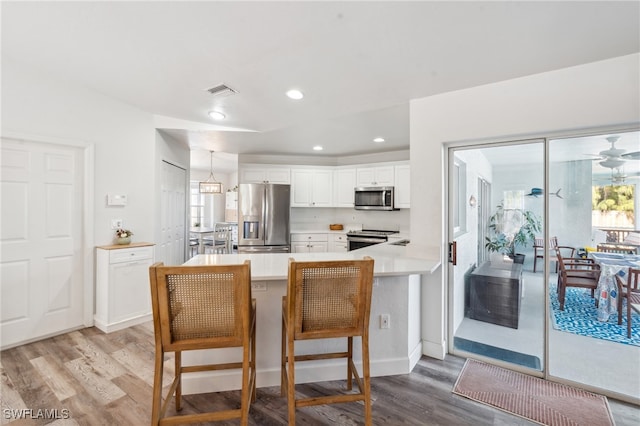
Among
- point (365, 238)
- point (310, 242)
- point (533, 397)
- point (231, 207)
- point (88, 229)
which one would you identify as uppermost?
point (231, 207)

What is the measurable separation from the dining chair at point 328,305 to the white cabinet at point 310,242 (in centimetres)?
398

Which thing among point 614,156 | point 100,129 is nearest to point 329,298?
point 614,156

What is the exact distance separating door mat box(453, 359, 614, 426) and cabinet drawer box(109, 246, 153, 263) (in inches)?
135

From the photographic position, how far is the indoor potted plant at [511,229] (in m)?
2.41

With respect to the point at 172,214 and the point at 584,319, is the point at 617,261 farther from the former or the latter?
the point at 172,214

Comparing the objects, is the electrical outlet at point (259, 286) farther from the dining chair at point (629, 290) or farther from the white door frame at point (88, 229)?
the dining chair at point (629, 290)

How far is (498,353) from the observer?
2.52 meters

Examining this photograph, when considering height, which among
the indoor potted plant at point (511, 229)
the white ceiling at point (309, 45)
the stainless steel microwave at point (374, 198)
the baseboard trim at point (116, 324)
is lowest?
the baseboard trim at point (116, 324)

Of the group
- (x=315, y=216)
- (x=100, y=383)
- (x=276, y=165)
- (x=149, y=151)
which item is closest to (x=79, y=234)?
(x=149, y=151)

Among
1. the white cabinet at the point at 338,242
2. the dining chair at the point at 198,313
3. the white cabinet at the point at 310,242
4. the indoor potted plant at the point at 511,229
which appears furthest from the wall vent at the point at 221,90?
the white cabinet at the point at 338,242

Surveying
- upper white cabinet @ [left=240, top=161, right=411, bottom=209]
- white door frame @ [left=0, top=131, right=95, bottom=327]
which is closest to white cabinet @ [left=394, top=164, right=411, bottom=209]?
upper white cabinet @ [left=240, top=161, right=411, bottom=209]

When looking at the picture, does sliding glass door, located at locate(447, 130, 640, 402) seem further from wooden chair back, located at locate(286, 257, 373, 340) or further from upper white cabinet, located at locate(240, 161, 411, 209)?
upper white cabinet, located at locate(240, 161, 411, 209)

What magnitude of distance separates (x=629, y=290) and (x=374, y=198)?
349 cm

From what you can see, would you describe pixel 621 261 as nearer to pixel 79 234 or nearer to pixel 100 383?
pixel 100 383
